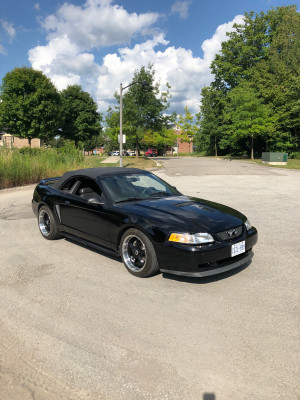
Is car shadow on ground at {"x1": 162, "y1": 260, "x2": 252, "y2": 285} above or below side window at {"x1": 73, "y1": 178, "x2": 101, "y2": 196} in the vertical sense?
below

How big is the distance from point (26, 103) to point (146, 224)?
4268cm

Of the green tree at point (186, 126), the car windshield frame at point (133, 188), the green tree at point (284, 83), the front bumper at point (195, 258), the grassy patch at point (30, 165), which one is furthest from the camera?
the green tree at point (186, 126)

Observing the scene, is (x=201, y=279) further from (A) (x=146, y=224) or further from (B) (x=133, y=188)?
(B) (x=133, y=188)

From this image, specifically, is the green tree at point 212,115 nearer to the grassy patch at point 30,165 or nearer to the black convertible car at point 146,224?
the grassy patch at point 30,165

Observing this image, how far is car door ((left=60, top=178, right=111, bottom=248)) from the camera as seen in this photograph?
448cm

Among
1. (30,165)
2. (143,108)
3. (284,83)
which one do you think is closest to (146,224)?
(30,165)

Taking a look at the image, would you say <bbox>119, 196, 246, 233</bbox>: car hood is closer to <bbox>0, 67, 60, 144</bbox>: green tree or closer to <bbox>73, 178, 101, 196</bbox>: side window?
<bbox>73, 178, 101, 196</bbox>: side window

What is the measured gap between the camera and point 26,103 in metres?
41.1

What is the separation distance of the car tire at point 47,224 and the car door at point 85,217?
1.16ft

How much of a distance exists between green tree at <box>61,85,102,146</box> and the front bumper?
5416 centimetres

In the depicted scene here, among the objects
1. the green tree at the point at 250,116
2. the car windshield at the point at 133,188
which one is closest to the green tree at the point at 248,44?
the green tree at the point at 250,116

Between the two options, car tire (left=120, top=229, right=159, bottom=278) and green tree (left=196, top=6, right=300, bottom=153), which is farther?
green tree (left=196, top=6, right=300, bottom=153)

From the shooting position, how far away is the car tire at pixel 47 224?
18.5 ft

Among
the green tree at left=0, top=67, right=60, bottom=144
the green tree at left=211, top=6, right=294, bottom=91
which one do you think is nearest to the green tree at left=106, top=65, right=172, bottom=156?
the green tree at left=0, top=67, right=60, bottom=144
